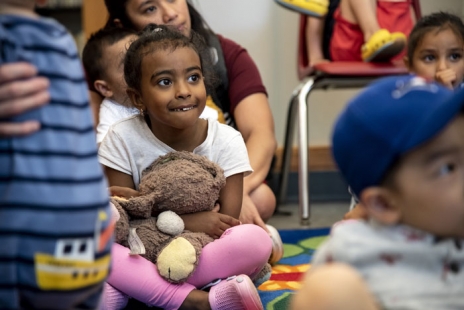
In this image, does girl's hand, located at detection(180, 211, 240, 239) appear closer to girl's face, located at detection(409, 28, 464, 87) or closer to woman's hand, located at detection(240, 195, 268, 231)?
woman's hand, located at detection(240, 195, 268, 231)

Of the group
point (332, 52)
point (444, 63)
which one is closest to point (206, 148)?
point (444, 63)

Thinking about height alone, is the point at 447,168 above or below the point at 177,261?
above

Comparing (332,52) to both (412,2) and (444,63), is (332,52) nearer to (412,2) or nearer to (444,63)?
(412,2)

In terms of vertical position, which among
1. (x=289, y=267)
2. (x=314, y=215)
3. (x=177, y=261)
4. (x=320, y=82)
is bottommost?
(x=314, y=215)

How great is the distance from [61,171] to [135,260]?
0.50m

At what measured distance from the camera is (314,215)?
2148mm

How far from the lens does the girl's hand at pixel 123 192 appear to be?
1.13m

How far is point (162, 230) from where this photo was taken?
3.58ft

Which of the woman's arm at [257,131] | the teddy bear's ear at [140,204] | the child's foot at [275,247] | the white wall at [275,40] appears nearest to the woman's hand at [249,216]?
the child's foot at [275,247]

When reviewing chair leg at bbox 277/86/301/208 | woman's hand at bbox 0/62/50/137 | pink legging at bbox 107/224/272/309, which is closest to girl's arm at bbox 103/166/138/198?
pink legging at bbox 107/224/272/309

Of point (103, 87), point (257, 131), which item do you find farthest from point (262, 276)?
point (103, 87)

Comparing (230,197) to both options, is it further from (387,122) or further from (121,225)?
(387,122)

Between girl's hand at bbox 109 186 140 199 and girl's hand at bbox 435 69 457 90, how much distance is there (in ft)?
2.24

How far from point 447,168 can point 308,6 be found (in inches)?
52.4
